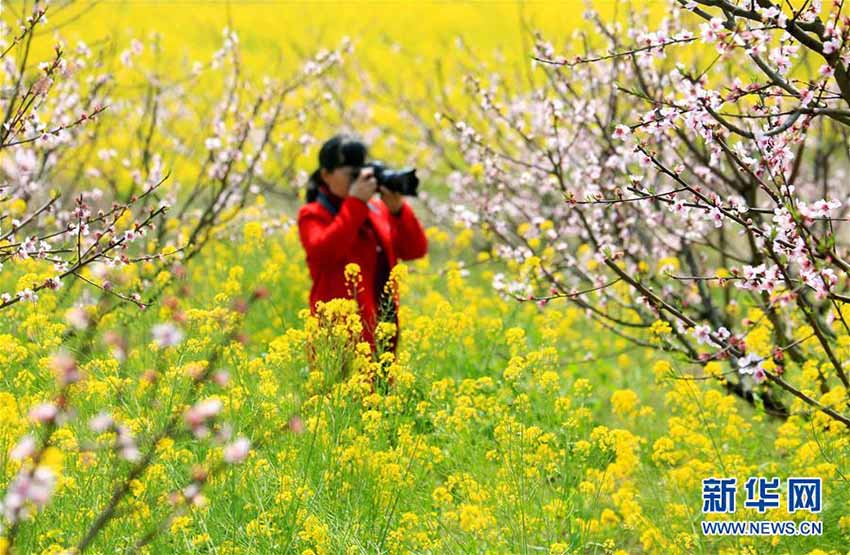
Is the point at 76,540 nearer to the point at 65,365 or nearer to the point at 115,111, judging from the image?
the point at 65,365

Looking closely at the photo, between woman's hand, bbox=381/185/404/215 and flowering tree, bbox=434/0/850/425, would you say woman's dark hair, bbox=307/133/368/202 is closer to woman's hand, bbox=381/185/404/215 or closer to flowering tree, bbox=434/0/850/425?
woman's hand, bbox=381/185/404/215

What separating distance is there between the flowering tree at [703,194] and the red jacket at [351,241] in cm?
65

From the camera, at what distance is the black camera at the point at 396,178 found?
463 centimetres

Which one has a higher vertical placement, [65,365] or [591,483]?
[591,483]

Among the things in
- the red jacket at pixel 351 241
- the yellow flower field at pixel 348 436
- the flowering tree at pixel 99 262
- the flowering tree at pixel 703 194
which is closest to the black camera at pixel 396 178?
the red jacket at pixel 351 241

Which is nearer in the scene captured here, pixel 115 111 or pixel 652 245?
pixel 652 245

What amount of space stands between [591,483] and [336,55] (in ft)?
14.3

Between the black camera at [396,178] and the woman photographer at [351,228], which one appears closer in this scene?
the woman photographer at [351,228]

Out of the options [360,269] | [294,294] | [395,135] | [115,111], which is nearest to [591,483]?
[360,269]

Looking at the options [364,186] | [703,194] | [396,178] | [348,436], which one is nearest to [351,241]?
[364,186]

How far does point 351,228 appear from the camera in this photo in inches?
177

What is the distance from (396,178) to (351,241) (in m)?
0.39

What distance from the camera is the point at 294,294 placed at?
6.48 metres

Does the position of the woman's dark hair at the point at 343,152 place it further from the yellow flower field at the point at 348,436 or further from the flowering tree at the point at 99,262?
the flowering tree at the point at 99,262
